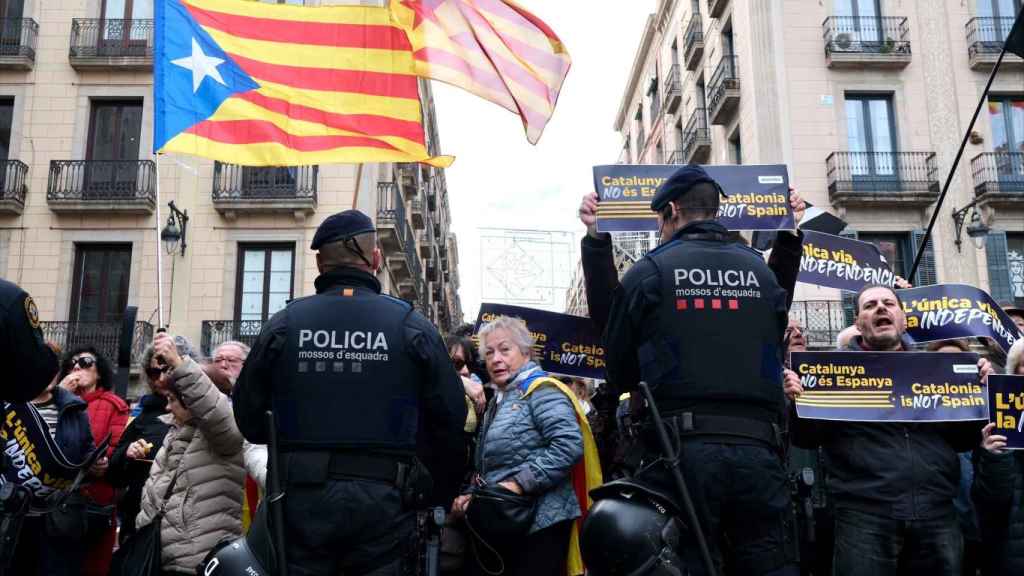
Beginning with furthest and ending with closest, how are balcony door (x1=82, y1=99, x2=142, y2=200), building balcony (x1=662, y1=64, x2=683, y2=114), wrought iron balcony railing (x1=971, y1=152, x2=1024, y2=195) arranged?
building balcony (x1=662, y1=64, x2=683, y2=114) → wrought iron balcony railing (x1=971, y1=152, x2=1024, y2=195) → balcony door (x1=82, y1=99, x2=142, y2=200)

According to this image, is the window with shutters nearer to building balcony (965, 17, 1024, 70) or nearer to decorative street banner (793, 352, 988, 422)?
building balcony (965, 17, 1024, 70)

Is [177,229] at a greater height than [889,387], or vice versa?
[177,229]

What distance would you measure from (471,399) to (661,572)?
98.6 inches

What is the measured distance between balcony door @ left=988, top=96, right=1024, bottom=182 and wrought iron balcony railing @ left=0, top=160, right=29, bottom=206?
2304 centimetres

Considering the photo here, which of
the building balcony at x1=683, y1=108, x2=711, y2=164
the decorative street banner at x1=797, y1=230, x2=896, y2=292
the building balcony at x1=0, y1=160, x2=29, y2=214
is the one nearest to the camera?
the decorative street banner at x1=797, y1=230, x2=896, y2=292

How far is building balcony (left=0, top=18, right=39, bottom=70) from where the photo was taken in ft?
67.2

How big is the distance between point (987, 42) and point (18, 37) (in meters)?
23.7

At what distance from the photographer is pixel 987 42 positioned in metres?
22.1

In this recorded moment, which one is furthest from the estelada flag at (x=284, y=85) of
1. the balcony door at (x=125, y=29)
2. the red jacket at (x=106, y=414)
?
the balcony door at (x=125, y=29)

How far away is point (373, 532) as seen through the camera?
313 cm

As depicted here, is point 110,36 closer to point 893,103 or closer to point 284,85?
Answer: point 284,85

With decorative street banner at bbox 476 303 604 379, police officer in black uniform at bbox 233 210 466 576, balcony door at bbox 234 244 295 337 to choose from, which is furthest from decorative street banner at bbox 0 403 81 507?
balcony door at bbox 234 244 295 337

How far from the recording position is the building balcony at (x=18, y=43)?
67.2ft

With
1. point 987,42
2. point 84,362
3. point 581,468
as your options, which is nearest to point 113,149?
point 84,362
